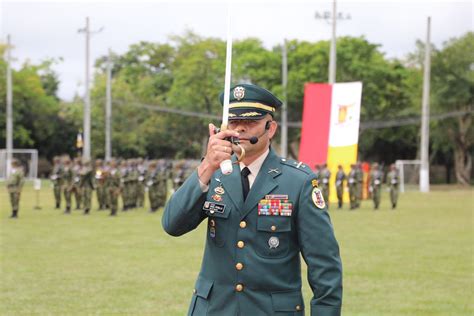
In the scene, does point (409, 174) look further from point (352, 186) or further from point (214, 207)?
point (214, 207)

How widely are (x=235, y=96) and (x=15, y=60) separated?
6610 cm

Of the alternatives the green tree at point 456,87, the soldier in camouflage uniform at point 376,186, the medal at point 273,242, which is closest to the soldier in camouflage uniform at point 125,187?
the soldier in camouflage uniform at point 376,186

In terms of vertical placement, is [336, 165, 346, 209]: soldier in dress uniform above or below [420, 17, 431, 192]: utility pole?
below

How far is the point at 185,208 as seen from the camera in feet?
13.3

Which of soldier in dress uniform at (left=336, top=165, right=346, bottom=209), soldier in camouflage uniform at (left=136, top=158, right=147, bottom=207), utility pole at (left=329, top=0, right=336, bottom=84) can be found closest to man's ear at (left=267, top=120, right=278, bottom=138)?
soldier in camouflage uniform at (left=136, top=158, right=147, bottom=207)

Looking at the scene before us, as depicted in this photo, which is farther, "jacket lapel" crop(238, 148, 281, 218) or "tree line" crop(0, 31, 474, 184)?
"tree line" crop(0, 31, 474, 184)

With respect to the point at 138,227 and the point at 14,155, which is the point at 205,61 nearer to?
the point at 14,155

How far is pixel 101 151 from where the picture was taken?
227ft

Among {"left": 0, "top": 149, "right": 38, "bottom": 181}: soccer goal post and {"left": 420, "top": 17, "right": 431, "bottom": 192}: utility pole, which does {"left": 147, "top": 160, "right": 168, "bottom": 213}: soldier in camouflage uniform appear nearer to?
{"left": 420, "top": 17, "right": 431, "bottom": 192}: utility pole

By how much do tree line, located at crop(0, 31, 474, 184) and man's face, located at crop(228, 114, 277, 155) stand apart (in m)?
56.9

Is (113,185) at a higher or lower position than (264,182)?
lower

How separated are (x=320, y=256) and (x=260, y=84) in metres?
60.5

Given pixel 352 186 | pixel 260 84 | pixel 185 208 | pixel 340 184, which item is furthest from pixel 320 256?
pixel 260 84

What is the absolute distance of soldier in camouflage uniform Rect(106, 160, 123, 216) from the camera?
89.5 feet
